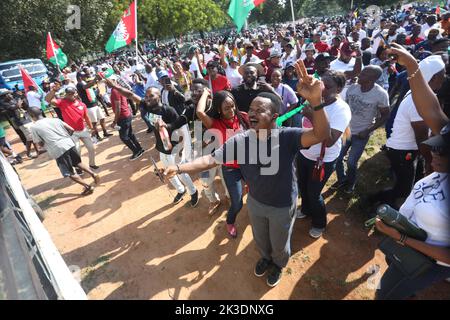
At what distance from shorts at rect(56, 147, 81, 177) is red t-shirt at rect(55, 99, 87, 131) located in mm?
960

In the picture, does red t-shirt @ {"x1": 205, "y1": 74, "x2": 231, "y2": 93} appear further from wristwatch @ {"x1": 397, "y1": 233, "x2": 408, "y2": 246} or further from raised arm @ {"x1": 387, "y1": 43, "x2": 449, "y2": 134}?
wristwatch @ {"x1": 397, "y1": 233, "x2": 408, "y2": 246}

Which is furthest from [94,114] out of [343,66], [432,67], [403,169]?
[432,67]

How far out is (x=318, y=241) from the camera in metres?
3.64

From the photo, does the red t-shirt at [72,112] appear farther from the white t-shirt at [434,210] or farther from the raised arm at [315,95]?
the white t-shirt at [434,210]

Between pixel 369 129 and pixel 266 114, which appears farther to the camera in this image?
pixel 369 129

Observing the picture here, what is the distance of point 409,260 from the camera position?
6.30 feet

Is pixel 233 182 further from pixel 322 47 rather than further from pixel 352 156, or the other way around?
pixel 322 47

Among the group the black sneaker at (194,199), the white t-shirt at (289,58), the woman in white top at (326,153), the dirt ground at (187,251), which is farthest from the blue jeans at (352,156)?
the white t-shirt at (289,58)

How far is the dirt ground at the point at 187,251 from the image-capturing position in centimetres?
313

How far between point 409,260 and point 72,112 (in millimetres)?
6515

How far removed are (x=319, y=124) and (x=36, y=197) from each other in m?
6.61
